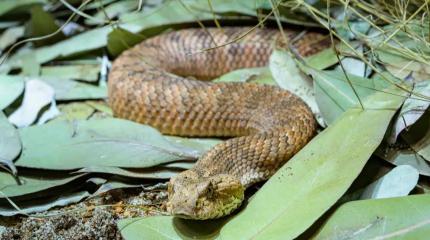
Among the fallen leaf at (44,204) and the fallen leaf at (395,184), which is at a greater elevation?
the fallen leaf at (395,184)

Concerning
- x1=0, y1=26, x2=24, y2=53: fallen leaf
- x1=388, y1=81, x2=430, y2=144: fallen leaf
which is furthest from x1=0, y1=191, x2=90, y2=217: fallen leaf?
x1=0, y1=26, x2=24, y2=53: fallen leaf

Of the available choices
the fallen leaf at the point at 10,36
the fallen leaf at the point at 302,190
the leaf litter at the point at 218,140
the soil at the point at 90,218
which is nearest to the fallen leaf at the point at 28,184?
the leaf litter at the point at 218,140

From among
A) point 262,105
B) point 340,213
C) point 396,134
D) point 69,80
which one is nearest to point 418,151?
→ point 396,134

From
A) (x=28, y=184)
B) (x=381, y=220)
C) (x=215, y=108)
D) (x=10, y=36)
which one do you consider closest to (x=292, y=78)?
(x=215, y=108)

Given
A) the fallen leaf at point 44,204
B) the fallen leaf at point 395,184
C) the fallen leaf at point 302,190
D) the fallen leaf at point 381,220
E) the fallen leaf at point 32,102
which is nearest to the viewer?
the fallen leaf at point 381,220

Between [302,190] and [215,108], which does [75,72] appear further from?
[302,190]

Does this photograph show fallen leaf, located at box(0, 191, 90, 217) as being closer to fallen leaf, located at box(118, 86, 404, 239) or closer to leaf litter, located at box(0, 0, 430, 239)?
leaf litter, located at box(0, 0, 430, 239)

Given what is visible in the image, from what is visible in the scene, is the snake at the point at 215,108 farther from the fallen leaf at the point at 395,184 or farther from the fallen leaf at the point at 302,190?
the fallen leaf at the point at 395,184
